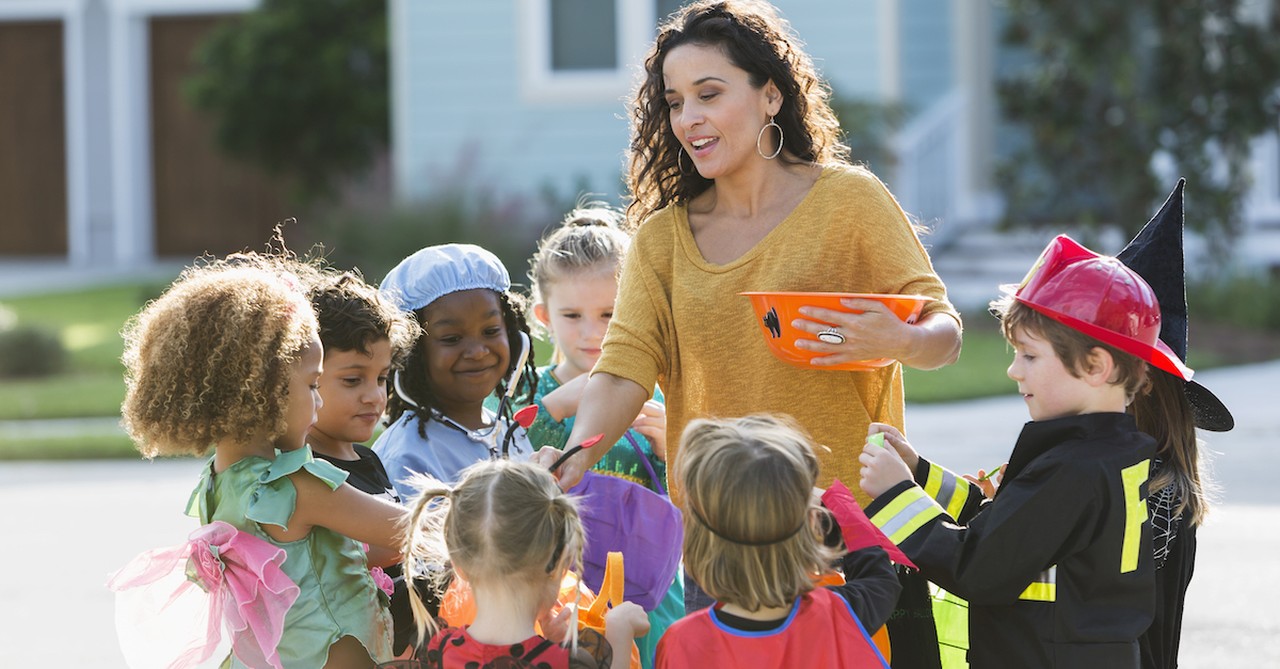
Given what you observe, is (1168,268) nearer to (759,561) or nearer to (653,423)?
(759,561)

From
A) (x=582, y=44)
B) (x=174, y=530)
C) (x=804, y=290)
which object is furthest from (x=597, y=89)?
(x=804, y=290)

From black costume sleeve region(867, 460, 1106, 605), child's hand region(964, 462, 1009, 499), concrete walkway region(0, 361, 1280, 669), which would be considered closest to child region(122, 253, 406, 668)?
black costume sleeve region(867, 460, 1106, 605)

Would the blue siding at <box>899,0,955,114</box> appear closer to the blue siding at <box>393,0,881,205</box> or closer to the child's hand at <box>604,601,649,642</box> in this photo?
the blue siding at <box>393,0,881,205</box>

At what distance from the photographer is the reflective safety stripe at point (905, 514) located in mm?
2822

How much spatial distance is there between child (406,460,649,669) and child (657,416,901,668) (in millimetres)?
183

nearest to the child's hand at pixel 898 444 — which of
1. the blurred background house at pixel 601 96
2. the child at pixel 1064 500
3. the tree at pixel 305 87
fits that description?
the child at pixel 1064 500

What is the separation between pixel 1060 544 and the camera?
9.02ft

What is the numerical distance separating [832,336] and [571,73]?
11929 mm

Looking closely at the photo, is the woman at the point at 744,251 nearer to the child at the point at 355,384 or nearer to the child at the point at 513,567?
the child at the point at 513,567

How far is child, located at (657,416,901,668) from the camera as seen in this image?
2592 millimetres

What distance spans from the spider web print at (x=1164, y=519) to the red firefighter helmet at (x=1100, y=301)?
0.26 metres

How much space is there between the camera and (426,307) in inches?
146

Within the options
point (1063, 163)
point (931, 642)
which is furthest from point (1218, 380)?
point (931, 642)

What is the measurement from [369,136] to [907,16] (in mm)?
7057
